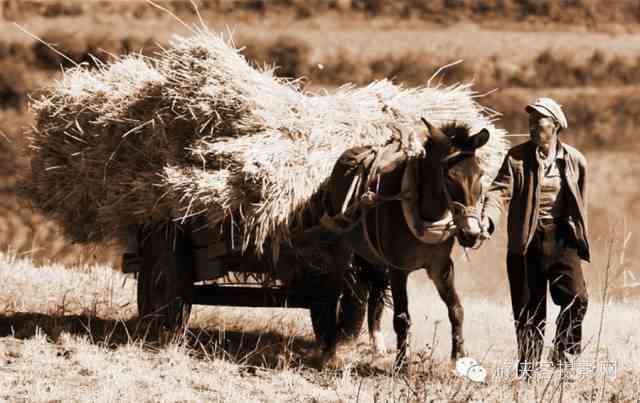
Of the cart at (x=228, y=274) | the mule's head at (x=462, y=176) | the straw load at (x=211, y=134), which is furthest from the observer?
the cart at (x=228, y=274)

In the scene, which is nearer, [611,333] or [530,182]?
[530,182]

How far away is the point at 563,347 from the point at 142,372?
2344 millimetres

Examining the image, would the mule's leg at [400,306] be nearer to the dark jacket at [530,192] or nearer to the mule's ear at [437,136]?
the dark jacket at [530,192]

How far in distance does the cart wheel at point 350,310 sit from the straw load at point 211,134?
72cm

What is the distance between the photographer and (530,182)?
589 centimetres

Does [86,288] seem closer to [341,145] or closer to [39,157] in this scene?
[39,157]

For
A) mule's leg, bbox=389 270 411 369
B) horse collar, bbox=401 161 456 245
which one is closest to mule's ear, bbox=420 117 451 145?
horse collar, bbox=401 161 456 245

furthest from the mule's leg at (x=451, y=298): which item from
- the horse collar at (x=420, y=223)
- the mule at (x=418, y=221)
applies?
the horse collar at (x=420, y=223)

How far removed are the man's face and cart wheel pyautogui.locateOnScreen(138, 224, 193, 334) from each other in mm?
2424

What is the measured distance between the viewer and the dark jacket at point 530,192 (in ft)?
19.3

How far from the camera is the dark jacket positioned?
589 cm

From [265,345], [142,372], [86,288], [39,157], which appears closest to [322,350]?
[265,345]

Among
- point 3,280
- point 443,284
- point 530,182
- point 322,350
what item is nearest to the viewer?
point 530,182

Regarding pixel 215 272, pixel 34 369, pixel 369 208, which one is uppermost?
pixel 369 208
